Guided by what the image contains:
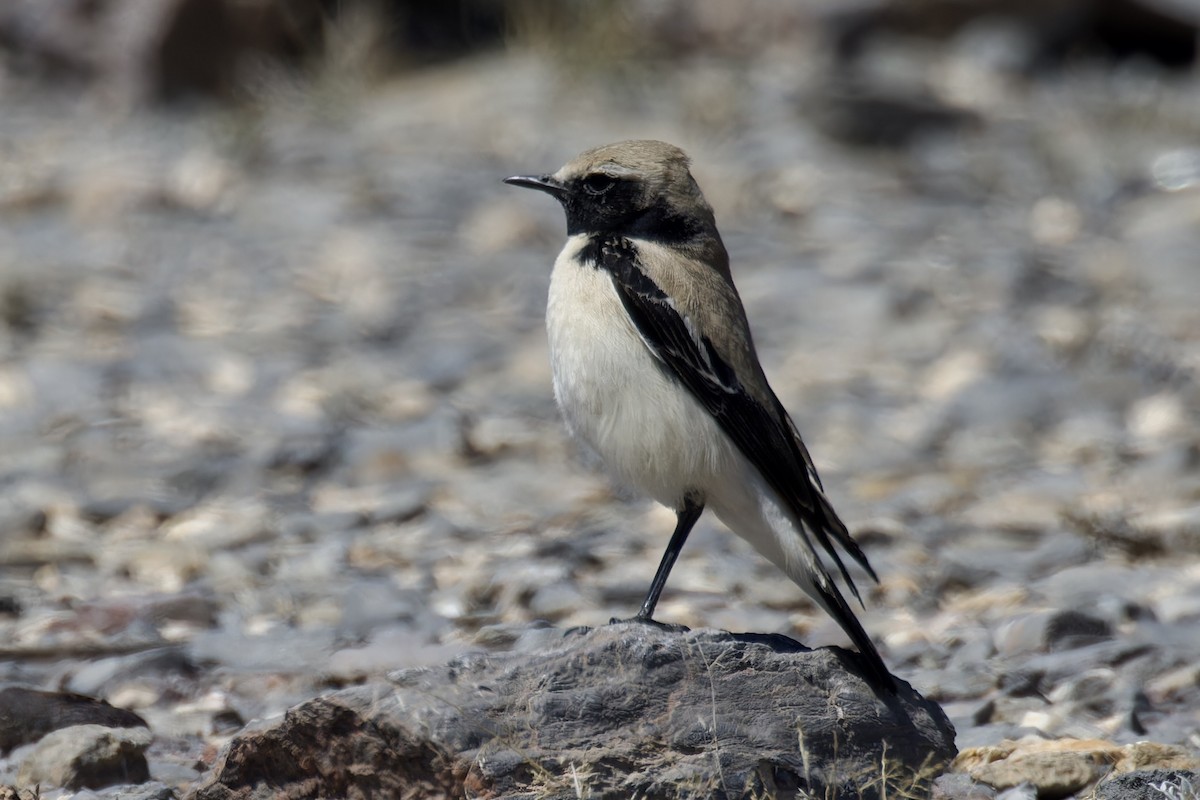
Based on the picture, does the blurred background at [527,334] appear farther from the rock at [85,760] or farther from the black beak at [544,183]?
the black beak at [544,183]

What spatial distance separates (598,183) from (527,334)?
396 cm

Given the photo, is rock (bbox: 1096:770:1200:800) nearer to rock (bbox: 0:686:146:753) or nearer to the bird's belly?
the bird's belly

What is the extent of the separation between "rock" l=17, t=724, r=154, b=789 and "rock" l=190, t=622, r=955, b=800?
0.50 m

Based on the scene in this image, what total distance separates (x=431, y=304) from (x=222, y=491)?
8.33 ft

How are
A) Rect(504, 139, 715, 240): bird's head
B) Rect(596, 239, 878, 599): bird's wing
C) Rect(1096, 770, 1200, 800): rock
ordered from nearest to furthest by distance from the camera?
Rect(1096, 770, 1200, 800): rock
Rect(596, 239, 878, 599): bird's wing
Rect(504, 139, 715, 240): bird's head

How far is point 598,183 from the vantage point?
519 centimetres

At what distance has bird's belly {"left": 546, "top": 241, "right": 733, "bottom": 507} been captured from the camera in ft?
15.6

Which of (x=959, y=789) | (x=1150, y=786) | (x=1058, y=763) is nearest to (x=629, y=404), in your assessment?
(x=959, y=789)

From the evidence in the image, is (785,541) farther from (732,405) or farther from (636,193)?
(636,193)

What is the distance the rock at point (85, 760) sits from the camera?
4273 millimetres

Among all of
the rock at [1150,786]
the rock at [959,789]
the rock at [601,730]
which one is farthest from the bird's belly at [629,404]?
the rock at [1150,786]

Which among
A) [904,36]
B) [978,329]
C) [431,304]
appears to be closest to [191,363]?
[431,304]

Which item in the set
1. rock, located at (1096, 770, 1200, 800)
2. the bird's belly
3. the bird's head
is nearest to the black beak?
the bird's head

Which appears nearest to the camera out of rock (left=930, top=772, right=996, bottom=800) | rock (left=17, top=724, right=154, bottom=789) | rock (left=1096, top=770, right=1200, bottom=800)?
rock (left=1096, top=770, right=1200, bottom=800)
